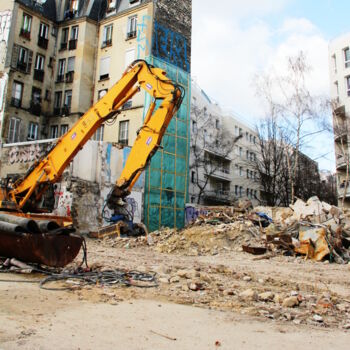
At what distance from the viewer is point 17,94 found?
3003 centimetres

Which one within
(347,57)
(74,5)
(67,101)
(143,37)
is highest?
(74,5)

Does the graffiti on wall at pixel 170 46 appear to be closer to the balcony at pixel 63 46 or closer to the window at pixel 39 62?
the balcony at pixel 63 46

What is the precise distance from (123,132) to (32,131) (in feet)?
26.2

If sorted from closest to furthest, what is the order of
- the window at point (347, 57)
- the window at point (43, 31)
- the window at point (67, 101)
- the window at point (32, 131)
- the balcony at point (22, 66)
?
the balcony at point (22, 66) < the window at point (32, 131) < the window at point (67, 101) < the window at point (43, 31) < the window at point (347, 57)

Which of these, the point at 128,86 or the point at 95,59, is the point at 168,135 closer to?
the point at 95,59

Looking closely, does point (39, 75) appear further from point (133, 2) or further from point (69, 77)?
point (133, 2)

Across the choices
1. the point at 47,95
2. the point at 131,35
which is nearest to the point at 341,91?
the point at 131,35

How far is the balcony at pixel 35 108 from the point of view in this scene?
31016mm

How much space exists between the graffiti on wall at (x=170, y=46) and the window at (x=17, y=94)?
1120cm

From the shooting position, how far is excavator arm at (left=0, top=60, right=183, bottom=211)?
11852 millimetres

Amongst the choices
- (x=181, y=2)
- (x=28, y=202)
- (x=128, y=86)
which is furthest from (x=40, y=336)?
(x=181, y=2)

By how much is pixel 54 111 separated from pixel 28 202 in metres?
22.0

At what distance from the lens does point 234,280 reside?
802cm

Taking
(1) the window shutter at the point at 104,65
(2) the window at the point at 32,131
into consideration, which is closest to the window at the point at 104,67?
(1) the window shutter at the point at 104,65
